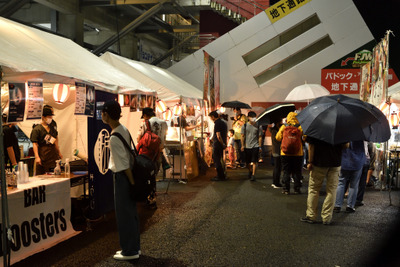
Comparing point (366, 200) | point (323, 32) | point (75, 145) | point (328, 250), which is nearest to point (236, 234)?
point (328, 250)

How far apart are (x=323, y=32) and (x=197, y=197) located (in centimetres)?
1454

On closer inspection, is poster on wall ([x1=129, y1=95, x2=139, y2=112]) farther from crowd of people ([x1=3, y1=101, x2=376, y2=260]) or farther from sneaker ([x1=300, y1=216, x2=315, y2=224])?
sneaker ([x1=300, y1=216, x2=315, y2=224])

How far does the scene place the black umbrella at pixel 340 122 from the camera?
6.33 metres

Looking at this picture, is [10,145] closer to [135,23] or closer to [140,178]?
[140,178]

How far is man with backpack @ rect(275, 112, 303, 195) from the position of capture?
30.0 feet

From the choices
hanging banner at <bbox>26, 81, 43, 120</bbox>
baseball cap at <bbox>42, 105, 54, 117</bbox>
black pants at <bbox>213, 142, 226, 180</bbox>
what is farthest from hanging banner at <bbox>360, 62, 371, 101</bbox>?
hanging banner at <bbox>26, 81, 43, 120</bbox>

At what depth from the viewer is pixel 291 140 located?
9.23 m

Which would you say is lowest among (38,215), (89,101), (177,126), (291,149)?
(38,215)

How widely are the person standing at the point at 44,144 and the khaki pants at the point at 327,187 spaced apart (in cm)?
517

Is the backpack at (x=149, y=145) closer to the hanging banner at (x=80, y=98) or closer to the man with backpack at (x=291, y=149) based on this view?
the hanging banner at (x=80, y=98)

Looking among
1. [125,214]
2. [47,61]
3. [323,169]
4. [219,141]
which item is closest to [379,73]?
[323,169]

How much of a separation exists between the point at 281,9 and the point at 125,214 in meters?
17.7

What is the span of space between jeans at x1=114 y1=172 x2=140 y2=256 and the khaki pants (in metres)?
Result: 3.42

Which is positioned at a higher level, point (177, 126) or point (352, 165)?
point (177, 126)
